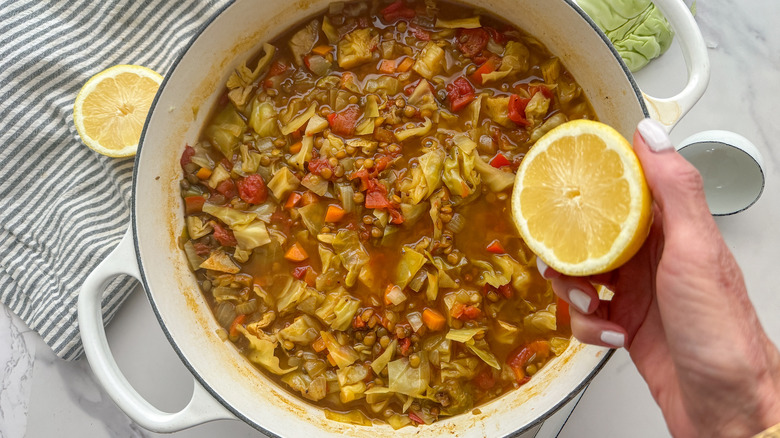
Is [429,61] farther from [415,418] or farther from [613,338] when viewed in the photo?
[415,418]

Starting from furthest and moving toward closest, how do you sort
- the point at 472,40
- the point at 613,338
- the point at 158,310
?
1. the point at 472,40
2. the point at 158,310
3. the point at 613,338

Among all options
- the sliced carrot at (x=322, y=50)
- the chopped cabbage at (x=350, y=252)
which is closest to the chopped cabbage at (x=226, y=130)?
the sliced carrot at (x=322, y=50)

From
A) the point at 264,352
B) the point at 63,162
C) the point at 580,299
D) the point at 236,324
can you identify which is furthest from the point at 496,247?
the point at 63,162

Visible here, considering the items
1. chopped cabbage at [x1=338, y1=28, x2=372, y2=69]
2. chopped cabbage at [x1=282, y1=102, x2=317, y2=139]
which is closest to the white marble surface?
chopped cabbage at [x1=282, y1=102, x2=317, y2=139]

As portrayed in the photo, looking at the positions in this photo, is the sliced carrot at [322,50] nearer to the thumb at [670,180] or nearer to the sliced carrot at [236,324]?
the sliced carrot at [236,324]

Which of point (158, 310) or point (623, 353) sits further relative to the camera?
point (623, 353)
